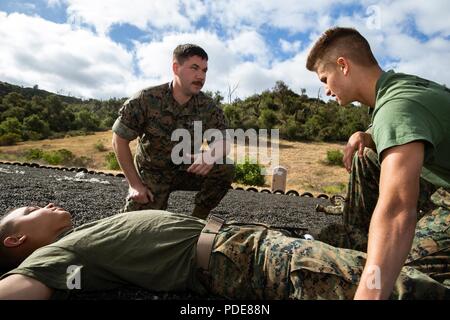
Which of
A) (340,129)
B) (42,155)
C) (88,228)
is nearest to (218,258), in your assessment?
(88,228)

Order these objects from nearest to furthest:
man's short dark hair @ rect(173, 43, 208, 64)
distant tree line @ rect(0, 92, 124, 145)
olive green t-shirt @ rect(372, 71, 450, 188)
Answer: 1. olive green t-shirt @ rect(372, 71, 450, 188)
2. man's short dark hair @ rect(173, 43, 208, 64)
3. distant tree line @ rect(0, 92, 124, 145)

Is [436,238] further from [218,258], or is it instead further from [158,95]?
[158,95]

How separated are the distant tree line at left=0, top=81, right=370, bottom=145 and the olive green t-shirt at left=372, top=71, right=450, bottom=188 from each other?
22.0 metres

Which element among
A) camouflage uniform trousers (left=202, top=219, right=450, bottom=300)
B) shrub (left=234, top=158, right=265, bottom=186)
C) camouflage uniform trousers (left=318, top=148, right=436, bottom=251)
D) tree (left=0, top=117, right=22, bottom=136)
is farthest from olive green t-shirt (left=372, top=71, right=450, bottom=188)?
tree (left=0, top=117, right=22, bottom=136)

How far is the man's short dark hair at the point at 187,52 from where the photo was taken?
364cm

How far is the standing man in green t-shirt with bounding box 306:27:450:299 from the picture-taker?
1272 millimetres

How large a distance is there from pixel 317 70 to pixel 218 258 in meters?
1.10

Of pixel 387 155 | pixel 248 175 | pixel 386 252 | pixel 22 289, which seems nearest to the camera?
pixel 386 252

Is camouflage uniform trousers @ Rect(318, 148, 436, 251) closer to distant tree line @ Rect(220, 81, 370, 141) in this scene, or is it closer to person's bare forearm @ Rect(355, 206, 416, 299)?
person's bare forearm @ Rect(355, 206, 416, 299)

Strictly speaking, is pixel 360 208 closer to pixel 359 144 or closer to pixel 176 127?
pixel 359 144

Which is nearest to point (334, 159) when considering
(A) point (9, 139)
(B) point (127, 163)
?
(B) point (127, 163)

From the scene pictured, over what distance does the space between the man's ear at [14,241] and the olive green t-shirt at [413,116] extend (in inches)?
68.2

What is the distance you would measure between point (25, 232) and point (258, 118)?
2568 centimetres

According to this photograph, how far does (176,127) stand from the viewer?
3725 mm
